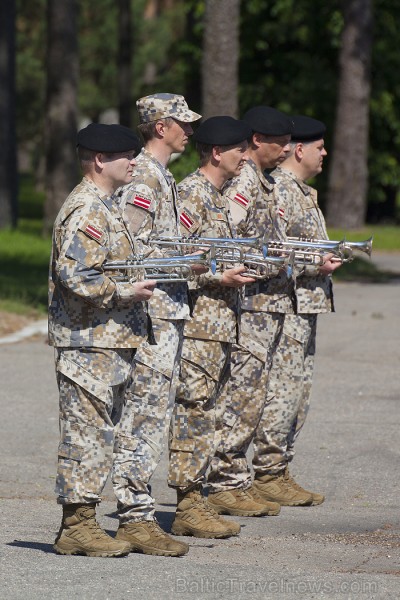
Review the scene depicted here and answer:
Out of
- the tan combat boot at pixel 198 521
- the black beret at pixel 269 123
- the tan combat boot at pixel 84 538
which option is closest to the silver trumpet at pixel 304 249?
the black beret at pixel 269 123

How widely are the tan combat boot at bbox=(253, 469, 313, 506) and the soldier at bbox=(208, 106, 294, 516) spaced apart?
223 millimetres

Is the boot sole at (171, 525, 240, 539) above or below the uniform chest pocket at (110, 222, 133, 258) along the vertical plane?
below

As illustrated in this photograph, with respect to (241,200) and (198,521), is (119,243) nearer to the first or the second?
(241,200)

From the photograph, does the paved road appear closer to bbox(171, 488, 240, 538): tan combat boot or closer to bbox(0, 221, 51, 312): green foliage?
bbox(171, 488, 240, 538): tan combat boot

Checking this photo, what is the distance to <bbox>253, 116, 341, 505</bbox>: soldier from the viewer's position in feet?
26.5

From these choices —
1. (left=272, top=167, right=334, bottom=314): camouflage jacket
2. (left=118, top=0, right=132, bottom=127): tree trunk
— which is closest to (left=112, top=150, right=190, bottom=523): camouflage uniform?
(left=272, top=167, right=334, bottom=314): camouflage jacket

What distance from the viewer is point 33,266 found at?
21266mm

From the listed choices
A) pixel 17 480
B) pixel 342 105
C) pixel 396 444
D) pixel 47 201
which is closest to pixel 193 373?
pixel 17 480

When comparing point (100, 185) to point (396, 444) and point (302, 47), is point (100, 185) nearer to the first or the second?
point (396, 444)

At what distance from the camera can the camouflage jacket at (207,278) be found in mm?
7105

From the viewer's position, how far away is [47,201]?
2667 cm

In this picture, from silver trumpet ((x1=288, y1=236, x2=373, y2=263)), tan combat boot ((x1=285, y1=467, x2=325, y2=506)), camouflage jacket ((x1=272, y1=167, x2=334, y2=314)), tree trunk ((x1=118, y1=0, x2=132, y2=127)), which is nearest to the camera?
silver trumpet ((x1=288, y1=236, x2=373, y2=263))

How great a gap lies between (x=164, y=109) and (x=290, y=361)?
6.23 feet

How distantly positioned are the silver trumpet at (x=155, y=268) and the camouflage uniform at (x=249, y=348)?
1.03 metres
